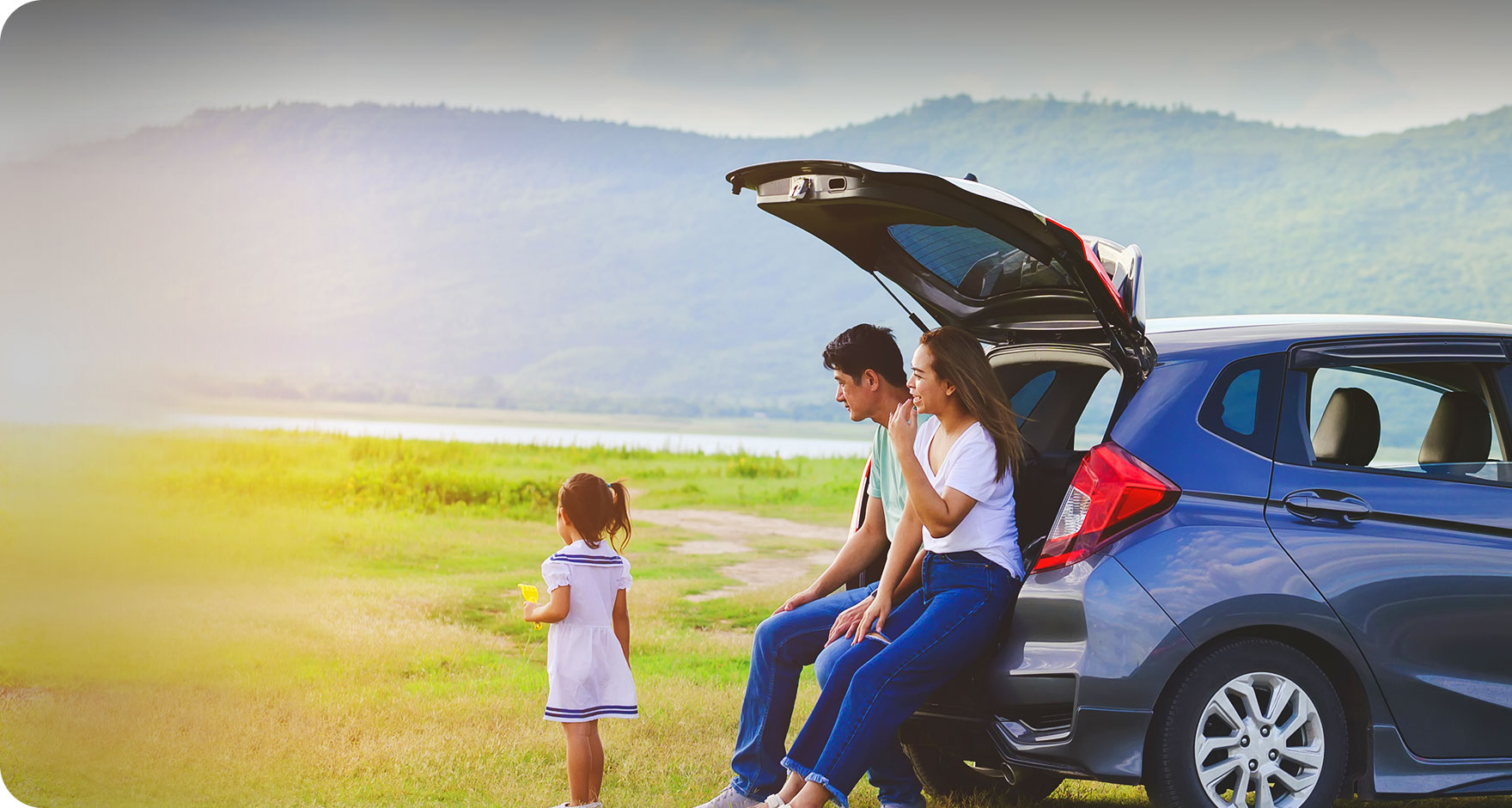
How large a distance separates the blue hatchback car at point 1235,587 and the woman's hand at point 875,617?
1.07ft

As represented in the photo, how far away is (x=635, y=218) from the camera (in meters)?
172

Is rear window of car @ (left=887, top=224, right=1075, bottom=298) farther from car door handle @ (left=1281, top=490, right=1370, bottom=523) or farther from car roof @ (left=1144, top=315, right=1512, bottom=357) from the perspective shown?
car door handle @ (left=1281, top=490, right=1370, bottom=523)

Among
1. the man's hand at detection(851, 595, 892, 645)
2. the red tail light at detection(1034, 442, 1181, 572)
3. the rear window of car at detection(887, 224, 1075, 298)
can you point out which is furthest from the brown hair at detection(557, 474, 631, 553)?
the red tail light at detection(1034, 442, 1181, 572)

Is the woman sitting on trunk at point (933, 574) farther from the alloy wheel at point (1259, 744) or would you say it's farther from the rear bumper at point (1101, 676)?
the alloy wheel at point (1259, 744)

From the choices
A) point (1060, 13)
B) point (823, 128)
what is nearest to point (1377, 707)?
point (1060, 13)

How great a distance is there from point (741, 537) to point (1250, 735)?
17.5 m

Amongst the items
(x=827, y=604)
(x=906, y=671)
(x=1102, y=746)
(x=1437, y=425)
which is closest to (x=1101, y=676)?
(x=1102, y=746)

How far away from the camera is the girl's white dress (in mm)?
4809

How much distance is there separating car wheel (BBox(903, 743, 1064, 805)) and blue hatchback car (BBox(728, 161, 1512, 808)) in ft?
3.19

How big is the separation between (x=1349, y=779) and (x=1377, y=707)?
25 centimetres

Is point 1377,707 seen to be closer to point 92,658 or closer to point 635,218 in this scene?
point 92,658

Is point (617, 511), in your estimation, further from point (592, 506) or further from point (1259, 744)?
point (1259, 744)

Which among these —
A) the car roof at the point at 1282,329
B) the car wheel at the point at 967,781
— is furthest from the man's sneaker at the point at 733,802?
the car roof at the point at 1282,329

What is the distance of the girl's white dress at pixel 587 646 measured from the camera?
4.81 meters
